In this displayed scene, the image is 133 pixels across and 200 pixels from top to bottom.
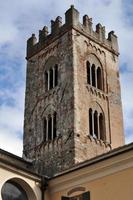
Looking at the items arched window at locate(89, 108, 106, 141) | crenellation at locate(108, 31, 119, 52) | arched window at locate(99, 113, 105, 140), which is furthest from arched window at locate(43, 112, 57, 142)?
crenellation at locate(108, 31, 119, 52)

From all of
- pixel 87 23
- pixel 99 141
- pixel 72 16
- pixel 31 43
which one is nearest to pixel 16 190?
pixel 99 141

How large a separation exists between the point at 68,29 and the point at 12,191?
674 inches

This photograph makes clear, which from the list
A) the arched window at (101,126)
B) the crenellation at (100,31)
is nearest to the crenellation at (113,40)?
the crenellation at (100,31)

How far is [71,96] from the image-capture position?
28094 millimetres

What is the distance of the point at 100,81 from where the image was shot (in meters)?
31.4

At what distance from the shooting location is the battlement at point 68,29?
31.3m

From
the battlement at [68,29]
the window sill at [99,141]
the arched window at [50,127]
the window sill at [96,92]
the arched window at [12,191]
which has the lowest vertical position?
the arched window at [12,191]

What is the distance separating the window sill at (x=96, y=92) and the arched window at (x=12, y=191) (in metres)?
14.5

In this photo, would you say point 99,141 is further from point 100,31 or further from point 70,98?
point 100,31

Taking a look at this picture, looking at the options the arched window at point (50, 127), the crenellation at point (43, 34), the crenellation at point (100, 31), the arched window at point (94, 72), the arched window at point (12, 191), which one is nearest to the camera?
the arched window at point (12, 191)

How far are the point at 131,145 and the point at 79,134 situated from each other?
43.6 feet

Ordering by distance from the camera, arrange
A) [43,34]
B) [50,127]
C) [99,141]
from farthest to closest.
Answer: [43,34]
[50,127]
[99,141]

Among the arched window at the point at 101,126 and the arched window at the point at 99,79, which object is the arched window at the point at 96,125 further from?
the arched window at the point at 99,79

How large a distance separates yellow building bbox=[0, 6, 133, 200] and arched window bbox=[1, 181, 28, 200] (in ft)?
26.1
